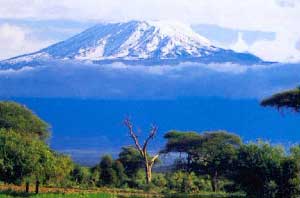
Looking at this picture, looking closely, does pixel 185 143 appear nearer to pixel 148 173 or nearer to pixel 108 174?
pixel 148 173

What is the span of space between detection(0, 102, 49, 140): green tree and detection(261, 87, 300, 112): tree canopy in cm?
2378

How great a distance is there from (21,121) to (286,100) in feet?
86.2

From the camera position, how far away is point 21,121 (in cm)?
6625

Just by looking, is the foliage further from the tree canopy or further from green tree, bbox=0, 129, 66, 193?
the tree canopy

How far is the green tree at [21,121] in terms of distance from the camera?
6544 cm

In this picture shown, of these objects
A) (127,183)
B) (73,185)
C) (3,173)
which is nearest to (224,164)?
(127,183)

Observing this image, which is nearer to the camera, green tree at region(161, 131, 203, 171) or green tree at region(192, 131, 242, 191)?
green tree at region(192, 131, 242, 191)

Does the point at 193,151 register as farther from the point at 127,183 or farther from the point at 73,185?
the point at 73,185

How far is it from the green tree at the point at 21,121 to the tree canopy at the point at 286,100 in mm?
23782

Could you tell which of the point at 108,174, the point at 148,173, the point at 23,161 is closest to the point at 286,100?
the point at 23,161

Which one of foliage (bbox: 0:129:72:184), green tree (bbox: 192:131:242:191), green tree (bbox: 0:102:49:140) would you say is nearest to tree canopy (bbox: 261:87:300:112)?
green tree (bbox: 192:131:242:191)

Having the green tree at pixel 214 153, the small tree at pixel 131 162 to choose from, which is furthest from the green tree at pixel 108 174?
the green tree at pixel 214 153

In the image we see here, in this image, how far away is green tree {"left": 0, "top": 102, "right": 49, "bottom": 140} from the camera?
215ft

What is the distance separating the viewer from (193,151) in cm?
6906
